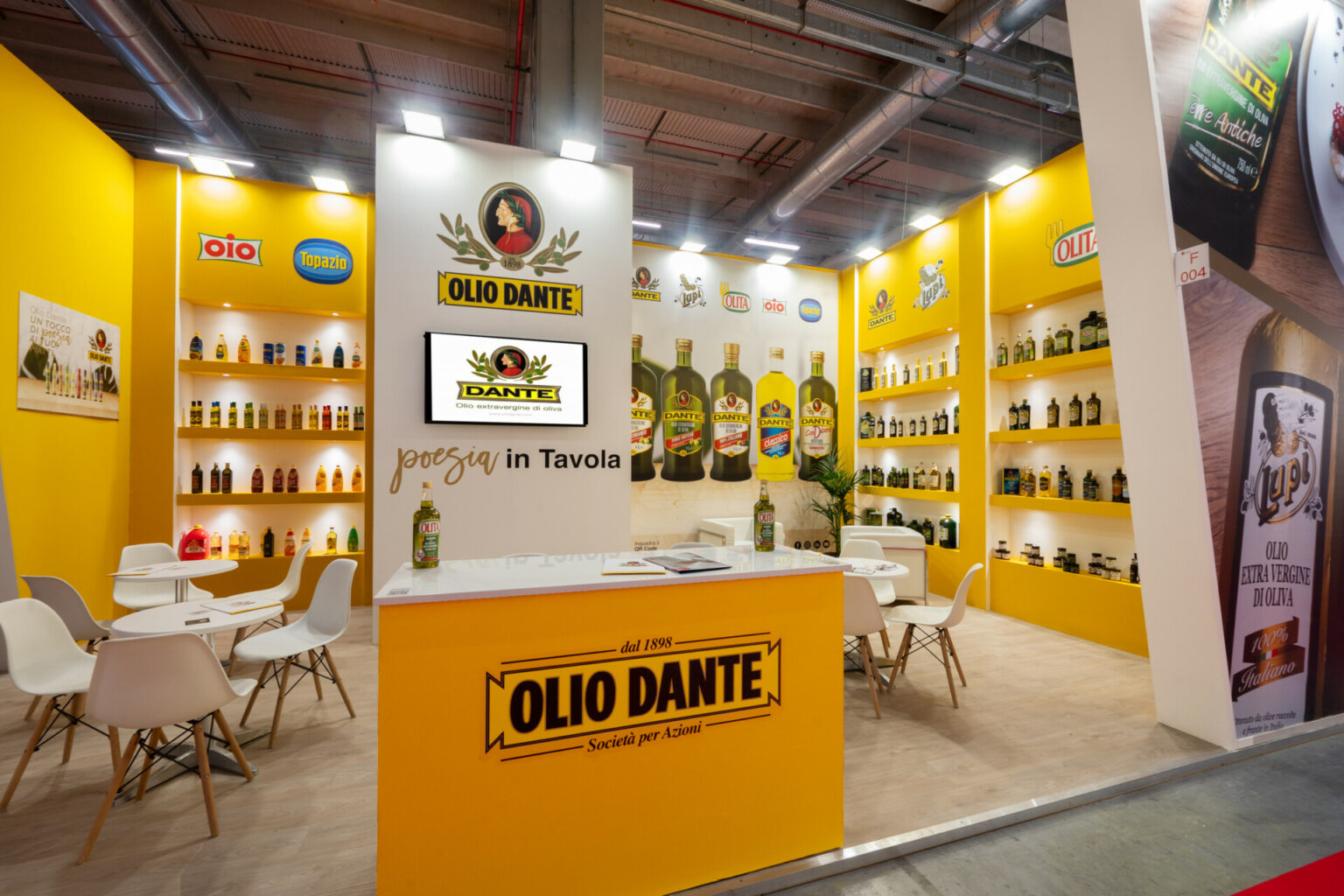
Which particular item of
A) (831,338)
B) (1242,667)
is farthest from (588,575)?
(831,338)

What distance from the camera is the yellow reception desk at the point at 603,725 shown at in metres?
1.60

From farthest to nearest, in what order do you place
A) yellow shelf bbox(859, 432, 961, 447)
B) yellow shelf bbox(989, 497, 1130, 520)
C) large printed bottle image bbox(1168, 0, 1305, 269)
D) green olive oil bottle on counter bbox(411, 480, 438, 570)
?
yellow shelf bbox(859, 432, 961, 447)
yellow shelf bbox(989, 497, 1130, 520)
large printed bottle image bbox(1168, 0, 1305, 269)
green olive oil bottle on counter bbox(411, 480, 438, 570)

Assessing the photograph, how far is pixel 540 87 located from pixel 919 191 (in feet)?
16.7

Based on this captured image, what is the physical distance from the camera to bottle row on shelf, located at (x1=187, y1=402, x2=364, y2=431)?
5352 millimetres


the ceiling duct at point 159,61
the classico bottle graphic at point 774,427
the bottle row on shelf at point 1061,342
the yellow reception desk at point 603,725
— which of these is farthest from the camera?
the classico bottle graphic at point 774,427

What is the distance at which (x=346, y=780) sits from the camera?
8.21 ft

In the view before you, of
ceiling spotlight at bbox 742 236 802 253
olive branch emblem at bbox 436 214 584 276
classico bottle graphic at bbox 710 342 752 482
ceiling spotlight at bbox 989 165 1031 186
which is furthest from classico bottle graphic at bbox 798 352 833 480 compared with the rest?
olive branch emblem at bbox 436 214 584 276

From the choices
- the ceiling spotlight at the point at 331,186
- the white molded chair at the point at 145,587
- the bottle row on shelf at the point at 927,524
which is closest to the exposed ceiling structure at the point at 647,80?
the ceiling spotlight at the point at 331,186

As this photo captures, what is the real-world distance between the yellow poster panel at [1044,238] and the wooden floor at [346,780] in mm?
2890

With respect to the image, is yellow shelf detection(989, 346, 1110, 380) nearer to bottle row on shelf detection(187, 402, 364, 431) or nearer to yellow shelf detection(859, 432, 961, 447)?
yellow shelf detection(859, 432, 961, 447)

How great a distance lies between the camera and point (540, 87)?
4.27 meters

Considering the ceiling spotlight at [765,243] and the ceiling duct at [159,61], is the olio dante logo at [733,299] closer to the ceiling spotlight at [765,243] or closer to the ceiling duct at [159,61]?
the ceiling spotlight at [765,243]

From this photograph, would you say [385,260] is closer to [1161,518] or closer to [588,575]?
[588,575]

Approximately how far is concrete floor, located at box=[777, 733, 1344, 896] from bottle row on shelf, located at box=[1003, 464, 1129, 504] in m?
2.16
